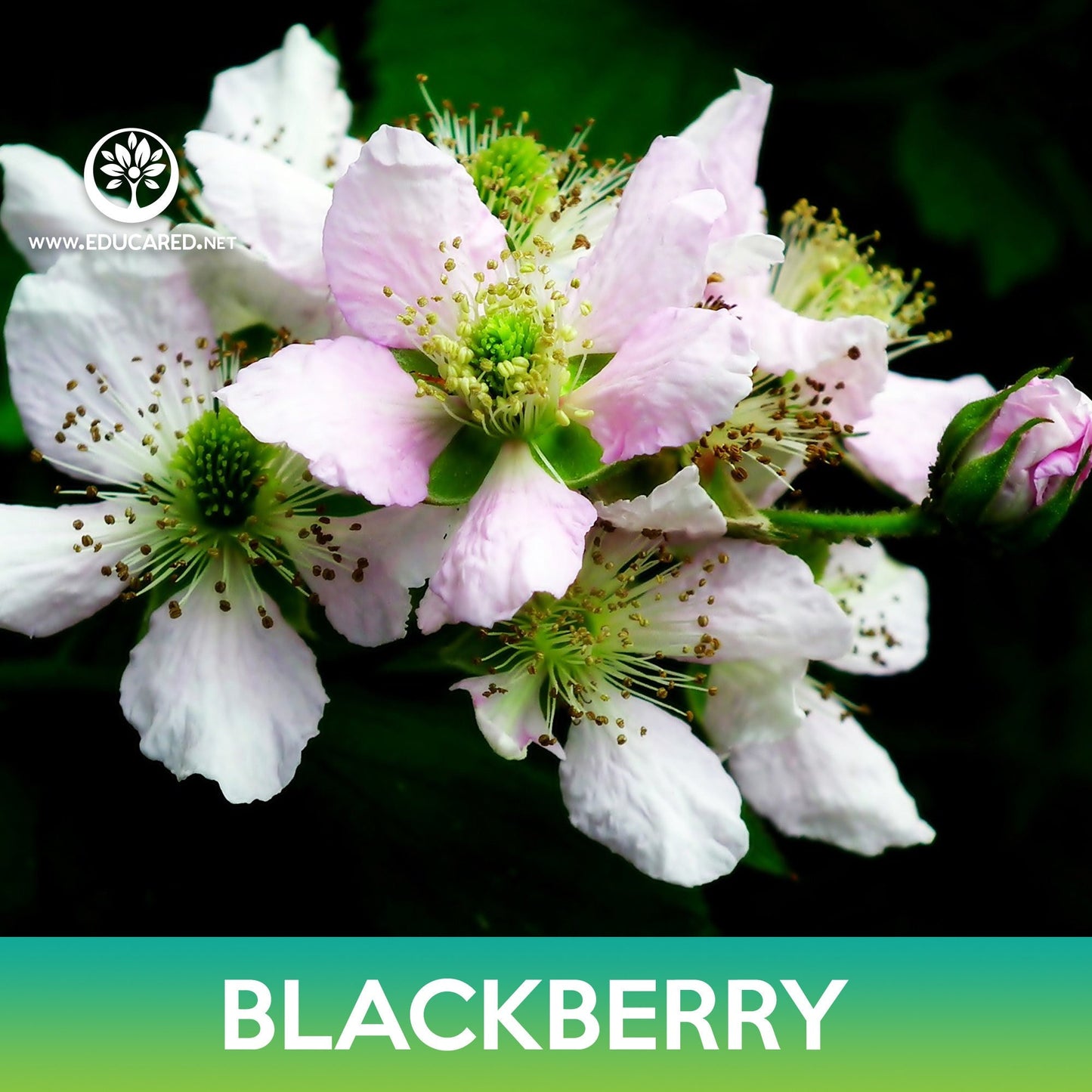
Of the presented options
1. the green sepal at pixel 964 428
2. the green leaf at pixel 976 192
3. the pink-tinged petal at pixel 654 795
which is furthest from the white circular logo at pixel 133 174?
the green leaf at pixel 976 192

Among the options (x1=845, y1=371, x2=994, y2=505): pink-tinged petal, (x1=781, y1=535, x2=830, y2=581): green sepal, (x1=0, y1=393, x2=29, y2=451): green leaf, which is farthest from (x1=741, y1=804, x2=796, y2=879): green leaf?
(x1=0, y1=393, x2=29, y2=451): green leaf

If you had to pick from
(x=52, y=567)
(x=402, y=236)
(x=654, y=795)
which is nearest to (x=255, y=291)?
(x=402, y=236)

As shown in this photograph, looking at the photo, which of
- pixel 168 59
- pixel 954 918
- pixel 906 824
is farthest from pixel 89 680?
pixel 954 918

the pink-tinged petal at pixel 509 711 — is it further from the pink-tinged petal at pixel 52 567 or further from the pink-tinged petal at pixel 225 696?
the pink-tinged petal at pixel 52 567

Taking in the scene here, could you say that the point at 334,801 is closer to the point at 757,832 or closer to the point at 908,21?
the point at 757,832

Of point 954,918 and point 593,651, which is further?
point 954,918
